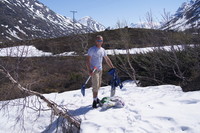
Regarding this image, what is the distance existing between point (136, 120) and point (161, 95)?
1.83m

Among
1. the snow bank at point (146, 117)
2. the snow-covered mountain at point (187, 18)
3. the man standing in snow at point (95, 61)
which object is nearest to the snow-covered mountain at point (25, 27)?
the man standing in snow at point (95, 61)

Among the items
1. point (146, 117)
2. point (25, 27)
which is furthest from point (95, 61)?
point (25, 27)

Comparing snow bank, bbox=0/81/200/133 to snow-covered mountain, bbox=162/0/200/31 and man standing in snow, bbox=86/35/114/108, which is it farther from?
snow-covered mountain, bbox=162/0/200/31

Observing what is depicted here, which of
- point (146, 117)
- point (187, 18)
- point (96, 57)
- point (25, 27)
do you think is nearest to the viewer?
point (146, 117)

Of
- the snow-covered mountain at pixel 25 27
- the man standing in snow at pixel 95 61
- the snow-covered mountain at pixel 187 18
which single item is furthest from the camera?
the snow-covered mountain at pixel 187 18

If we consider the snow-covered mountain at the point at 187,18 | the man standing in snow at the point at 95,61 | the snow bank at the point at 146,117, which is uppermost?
the snow-covered mountain at the point at 187,18

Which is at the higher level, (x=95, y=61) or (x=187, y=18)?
(x=187, y=18)

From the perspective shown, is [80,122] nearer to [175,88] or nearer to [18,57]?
[18,57]

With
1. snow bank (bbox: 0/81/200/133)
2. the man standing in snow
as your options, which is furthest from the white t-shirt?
snow bank (bbox: 0/81/200/133)

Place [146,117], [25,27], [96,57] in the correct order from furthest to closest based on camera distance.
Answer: [25,27]
[96,57]
[146,117]

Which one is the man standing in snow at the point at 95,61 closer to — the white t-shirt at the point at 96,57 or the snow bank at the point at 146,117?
the white t-shirt at the point at 96,57

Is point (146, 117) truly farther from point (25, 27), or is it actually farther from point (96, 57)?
point (25, 27)

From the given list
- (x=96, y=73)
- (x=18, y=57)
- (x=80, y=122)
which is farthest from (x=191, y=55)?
(x=18, y=57)

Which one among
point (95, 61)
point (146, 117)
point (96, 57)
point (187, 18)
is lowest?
point (146, 117)
